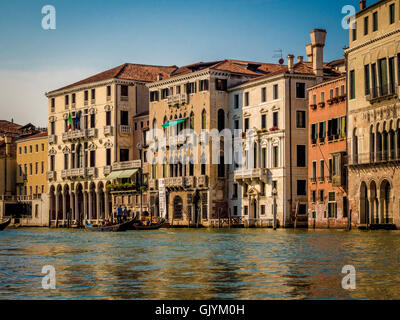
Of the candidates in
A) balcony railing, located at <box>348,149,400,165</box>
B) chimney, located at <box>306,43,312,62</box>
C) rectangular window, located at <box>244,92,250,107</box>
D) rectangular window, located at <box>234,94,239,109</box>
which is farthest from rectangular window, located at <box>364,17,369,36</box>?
rectangular window, located at <box>234,94,239,109</box>

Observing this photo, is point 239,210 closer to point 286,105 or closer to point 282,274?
point 286,105

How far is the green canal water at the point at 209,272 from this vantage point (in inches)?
594

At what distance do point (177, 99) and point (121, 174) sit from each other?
8304mm

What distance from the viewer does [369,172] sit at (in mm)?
42531

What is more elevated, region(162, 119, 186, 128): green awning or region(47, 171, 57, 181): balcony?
region(162, 119, 186, 128): green awning

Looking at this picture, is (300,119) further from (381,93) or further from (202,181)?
(381,93)

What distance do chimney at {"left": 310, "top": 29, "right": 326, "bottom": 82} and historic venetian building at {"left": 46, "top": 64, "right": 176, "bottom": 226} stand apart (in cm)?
1754

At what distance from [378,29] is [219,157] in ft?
65.2

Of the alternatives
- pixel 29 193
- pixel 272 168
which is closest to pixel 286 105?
pixel 272 168

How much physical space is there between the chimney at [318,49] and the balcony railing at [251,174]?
6.72 m

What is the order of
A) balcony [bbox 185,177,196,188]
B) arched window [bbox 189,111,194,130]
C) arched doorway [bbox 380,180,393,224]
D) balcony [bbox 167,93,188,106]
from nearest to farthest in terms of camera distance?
arched doorway [bbox 380,180,393,224], balcony [bbox 185,177,196,188], arched window [bbox 189,111,194,130], balcony [bbox 167,93,188,106]

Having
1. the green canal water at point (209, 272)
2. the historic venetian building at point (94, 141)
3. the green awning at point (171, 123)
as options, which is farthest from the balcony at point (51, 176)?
the green canal water at point (209, 272)

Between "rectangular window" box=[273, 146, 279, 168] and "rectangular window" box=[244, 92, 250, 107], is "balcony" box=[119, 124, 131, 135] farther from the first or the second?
"rectangular window" box=[273, 146, 279, 168]

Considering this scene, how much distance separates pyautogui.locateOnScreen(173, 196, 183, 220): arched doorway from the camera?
62.8 m
